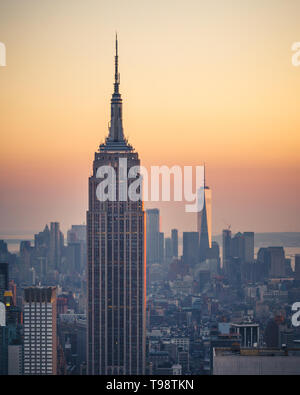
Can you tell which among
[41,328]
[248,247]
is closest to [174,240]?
[248,247]

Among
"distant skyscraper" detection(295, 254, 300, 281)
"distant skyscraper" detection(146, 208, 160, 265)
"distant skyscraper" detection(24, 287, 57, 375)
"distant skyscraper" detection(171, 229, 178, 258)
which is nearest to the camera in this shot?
"distant skyscraper" detection(24, 287, 57, 375)

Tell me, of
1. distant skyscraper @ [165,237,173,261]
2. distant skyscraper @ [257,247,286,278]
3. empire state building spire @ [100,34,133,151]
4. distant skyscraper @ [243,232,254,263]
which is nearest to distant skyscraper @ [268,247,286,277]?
distant skyscraper @ [257,247,286,278]

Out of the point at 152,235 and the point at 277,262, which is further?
the point at 152,235

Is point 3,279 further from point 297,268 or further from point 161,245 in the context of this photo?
point 297,268

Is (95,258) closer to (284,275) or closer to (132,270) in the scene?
(132,270)

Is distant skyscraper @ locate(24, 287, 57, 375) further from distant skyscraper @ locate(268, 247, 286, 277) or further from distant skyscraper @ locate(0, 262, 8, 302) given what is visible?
distant skyscraper @ locate(268, 247, 286, 277)
